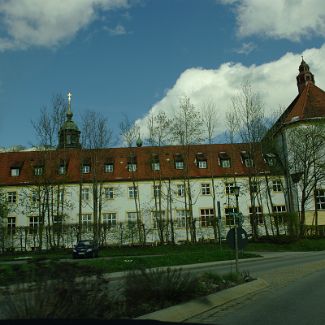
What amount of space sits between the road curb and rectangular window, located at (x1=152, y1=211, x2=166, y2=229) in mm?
37643

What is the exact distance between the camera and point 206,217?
191ft

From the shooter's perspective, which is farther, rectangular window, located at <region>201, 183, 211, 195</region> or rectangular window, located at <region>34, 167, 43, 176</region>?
rectangular window, located at <region>201, 183, 211, 195</region>

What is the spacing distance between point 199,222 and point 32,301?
48.3 m

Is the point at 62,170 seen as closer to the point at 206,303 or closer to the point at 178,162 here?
the point at 178,162

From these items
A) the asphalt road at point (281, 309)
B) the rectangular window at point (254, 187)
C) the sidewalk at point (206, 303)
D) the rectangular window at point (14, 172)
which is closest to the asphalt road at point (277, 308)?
the asphalt road at point (281, 309)

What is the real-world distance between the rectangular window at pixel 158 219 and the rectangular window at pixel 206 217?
176 inches

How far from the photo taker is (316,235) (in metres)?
47.8

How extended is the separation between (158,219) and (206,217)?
A: 7.44m

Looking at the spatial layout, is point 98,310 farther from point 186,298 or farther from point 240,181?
point 240,181

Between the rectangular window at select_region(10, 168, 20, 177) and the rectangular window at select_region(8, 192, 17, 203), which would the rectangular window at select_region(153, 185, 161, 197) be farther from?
the rectangular window at select_region(10, 168, 20, 177)

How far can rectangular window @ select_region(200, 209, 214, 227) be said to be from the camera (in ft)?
179

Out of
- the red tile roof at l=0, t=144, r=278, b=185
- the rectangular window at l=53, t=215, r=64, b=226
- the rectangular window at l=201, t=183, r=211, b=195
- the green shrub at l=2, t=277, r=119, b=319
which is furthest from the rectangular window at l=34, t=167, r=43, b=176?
the green shrub at l=2, t=277, r=119, b=319

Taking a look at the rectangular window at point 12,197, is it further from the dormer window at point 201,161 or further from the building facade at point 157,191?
the dormer window at point 201,161

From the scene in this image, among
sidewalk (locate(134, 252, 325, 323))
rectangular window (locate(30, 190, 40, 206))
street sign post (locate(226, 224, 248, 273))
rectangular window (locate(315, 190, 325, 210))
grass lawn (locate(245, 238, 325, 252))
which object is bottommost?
sidewalk (locate(134, 252, 325, 323))
